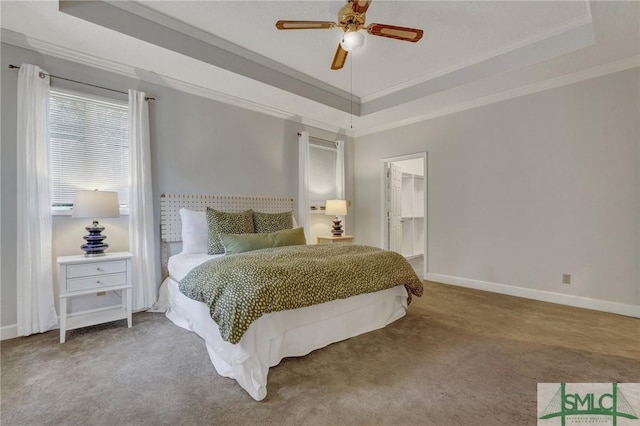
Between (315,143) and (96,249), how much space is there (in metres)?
3.44

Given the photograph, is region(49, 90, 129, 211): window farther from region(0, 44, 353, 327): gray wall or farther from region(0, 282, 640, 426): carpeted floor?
region(0, 282, 640, 426): carpeted floor

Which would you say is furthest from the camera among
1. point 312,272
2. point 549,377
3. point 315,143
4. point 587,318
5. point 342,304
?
point 315,143

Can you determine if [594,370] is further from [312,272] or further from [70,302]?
[70,302]

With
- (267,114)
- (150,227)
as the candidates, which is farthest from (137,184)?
(267,114)

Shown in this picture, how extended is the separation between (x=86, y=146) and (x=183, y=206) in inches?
43.4

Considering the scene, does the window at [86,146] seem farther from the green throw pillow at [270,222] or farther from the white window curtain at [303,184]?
the white window curtain at [303,184]

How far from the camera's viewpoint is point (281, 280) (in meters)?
1.91

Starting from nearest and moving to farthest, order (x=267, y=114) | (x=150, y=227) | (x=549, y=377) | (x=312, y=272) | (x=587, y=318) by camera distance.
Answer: (x=549, y=377), (x=312, y=272), (x=587, y=318), (x=150, y=227), (x=267, y=114)

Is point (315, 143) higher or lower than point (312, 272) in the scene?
higher

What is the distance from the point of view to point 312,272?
2.11 m

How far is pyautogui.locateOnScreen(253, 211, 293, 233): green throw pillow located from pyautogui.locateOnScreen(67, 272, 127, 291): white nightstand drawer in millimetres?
1420

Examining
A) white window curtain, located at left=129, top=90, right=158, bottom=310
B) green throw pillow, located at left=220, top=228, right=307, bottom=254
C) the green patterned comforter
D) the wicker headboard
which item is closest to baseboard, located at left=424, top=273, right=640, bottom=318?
Answer: the green patterned comforter

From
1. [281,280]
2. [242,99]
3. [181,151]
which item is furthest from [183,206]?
[281,280]

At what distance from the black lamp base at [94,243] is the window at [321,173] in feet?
9.85
